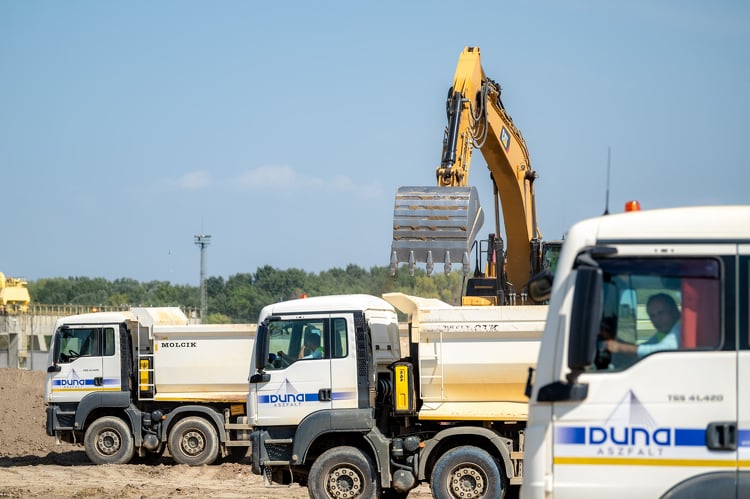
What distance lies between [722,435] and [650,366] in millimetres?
605

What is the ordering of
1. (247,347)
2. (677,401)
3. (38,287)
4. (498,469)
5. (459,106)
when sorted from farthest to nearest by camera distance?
(38,287) < (247,347) < (459,106) < (498,469) < (677,401)

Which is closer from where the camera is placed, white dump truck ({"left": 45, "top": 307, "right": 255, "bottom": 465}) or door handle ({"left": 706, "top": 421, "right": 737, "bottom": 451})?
door handle ({"left": 706, "top": 421, "right": 737, "bottom": 451})

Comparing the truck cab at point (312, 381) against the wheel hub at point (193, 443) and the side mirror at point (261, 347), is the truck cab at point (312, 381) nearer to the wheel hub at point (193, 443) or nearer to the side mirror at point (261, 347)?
the side mirror at point (261, 347)

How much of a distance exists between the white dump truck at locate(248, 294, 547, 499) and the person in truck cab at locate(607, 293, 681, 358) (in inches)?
274

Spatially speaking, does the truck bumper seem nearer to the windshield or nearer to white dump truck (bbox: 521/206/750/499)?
the windshield

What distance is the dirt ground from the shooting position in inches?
697

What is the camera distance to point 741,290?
6.87 m

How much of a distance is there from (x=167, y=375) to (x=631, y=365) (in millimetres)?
15760

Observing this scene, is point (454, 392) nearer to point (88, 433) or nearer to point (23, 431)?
point (88, 433)

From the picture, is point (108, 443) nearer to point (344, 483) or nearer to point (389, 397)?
point (344, 483)

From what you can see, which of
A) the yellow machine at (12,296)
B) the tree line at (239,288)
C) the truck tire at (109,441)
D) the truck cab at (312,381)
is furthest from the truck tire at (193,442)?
the tree line at (239,288)

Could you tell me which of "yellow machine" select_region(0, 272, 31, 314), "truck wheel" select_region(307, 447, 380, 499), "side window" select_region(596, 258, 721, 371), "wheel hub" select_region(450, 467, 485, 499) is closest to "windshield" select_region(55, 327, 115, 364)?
"truck wheel" select_region(307, 447, 380, 499)

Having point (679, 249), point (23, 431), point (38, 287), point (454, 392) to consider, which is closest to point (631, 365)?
point (679, 249)

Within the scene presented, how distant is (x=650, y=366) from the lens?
6.82 metres
